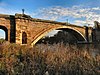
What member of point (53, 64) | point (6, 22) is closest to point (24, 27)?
point (6, 22)

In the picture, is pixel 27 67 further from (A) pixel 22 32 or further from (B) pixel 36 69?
(A) pixel 22 32

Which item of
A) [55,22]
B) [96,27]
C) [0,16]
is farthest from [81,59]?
[96,27]

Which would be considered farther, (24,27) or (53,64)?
(24,27)

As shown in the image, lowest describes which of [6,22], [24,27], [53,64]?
[53,64]

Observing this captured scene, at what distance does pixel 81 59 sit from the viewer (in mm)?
8633

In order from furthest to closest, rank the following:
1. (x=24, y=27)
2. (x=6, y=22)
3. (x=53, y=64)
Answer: (x=24, y=27) → (x=6, y=22) → (x=53, y=64)

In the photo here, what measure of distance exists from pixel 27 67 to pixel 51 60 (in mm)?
985

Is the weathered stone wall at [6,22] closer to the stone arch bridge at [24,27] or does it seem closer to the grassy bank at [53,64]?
the stone arch bridge at [24,27]

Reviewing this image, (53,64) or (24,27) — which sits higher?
(24,27)

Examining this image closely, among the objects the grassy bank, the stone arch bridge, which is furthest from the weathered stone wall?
the grassy bank

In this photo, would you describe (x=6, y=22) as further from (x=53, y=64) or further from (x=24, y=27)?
(x=53, y=64)

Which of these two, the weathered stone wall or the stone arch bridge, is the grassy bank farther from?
the weathered stone wall

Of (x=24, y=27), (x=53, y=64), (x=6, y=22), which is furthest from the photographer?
(x=24, y=27)

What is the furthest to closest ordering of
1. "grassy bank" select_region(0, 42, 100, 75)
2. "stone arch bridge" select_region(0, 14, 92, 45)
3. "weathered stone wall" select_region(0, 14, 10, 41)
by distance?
"stone arch bridge" select_region(0, 14, 92, 45)
"weathered stone wall" select_region(0, 14, 10, 41)
"grassy bank" select_region(0, 42, 100, 75)
